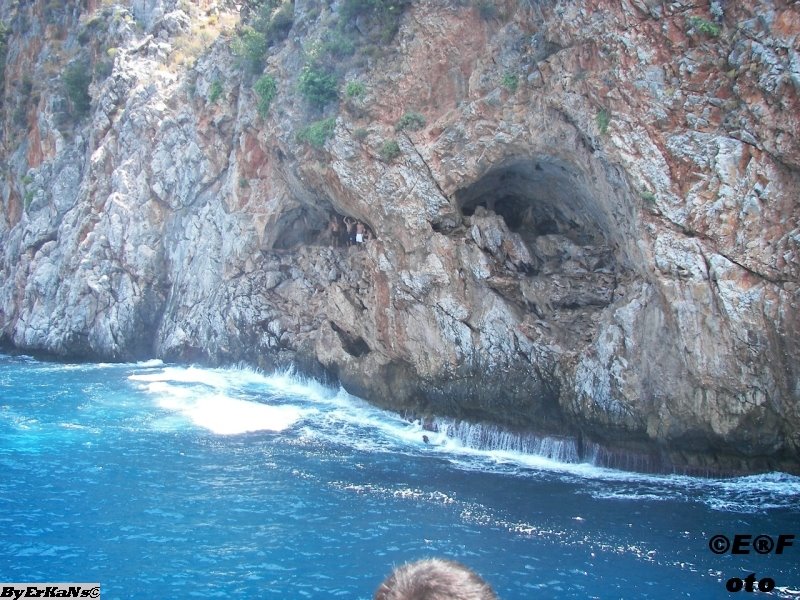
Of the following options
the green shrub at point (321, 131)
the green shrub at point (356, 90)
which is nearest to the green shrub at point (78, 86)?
the green shrub at point (321, 131)

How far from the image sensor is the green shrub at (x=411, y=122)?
2422 centimetres

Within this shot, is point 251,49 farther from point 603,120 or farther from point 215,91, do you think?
point 603,120

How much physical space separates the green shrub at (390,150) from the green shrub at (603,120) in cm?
734

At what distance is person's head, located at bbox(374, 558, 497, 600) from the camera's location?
305 centimetres

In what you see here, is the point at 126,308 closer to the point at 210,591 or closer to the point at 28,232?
the point at 28,232

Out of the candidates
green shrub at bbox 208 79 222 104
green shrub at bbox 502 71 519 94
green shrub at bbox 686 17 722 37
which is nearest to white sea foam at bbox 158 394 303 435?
green shrub at bbox 502 71 519 94

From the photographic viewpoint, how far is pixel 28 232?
40.5 meters

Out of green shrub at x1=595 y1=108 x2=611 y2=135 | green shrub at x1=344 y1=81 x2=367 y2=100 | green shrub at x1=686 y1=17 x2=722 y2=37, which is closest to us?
green shrub at x1=686 y1=17 x2=722 y2=37

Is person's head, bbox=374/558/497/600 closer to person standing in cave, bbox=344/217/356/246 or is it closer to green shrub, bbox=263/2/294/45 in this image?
person standing in cave, bbox=344/217/356/246

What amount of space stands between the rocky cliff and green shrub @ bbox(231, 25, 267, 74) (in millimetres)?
135

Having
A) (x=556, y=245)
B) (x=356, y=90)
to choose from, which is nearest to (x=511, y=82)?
(x=556, y=245)

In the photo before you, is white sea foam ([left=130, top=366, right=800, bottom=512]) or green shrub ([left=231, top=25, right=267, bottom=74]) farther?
green shrub ([left=231, top=25, right=267, bottom=74])

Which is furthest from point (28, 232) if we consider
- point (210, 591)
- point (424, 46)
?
point (210, 591)

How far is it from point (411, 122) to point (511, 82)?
12.9ft
